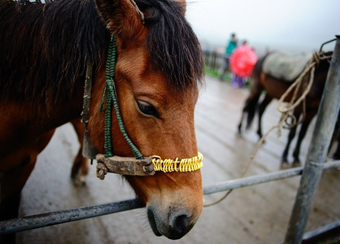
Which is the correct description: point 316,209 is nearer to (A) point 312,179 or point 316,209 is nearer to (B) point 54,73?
(A) point 312,179

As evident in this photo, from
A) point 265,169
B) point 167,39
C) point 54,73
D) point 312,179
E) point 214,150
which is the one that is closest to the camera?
point 167,39

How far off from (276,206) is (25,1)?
3099 mm

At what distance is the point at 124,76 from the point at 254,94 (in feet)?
14.8

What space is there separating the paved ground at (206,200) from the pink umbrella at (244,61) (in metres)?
4.93

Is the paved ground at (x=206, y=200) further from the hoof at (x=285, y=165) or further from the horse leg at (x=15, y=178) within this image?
the horse leg at (x=15, y=178)

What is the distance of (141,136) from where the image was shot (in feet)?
3.37

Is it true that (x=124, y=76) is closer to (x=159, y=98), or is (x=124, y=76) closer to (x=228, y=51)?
(x=159, y=98)

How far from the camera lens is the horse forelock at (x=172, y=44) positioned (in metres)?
0.99

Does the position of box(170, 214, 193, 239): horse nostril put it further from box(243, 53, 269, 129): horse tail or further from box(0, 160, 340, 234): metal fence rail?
box(243, 53, 269, 129): horse tail

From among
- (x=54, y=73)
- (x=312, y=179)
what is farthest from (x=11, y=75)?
(x=312, y=179)

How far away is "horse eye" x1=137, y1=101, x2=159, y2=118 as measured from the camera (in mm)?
999

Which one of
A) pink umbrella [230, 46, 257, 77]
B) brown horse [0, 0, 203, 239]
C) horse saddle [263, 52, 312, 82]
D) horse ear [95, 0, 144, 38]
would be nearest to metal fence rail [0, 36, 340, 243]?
brown horse [0, 0, 203, 239]

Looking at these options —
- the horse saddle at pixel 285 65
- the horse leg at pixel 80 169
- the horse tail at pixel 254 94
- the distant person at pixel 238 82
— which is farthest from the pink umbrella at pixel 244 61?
the horse leg at pixel 80 169

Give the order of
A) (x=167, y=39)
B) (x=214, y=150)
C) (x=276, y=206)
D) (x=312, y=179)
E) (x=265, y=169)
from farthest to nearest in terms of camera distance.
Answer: (x=214, y=150) < (x=265, y=169) < (x=276, y=206) < (x=312, y=179) < (x=167, y=39)
